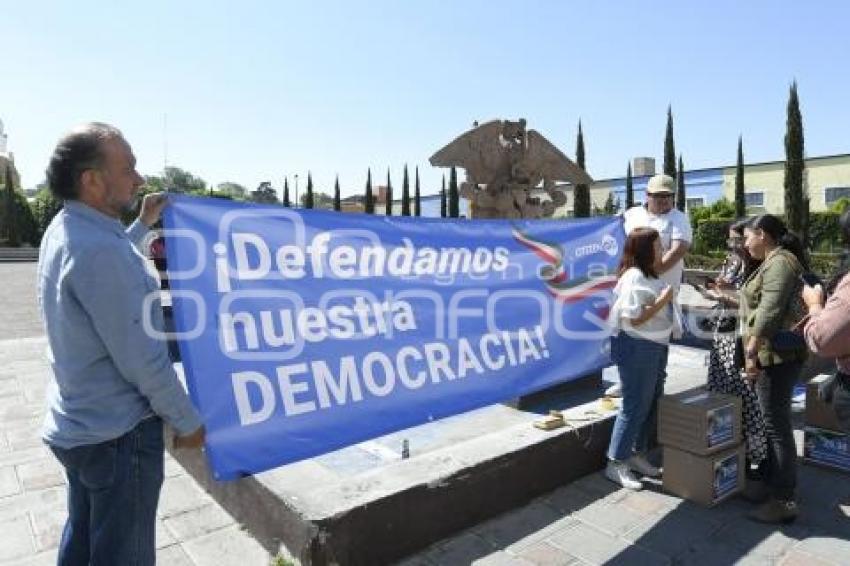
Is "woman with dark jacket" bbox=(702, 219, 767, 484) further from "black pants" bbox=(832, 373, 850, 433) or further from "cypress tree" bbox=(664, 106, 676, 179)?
"cypress tree" bbox=(664, 106, 676, 179)

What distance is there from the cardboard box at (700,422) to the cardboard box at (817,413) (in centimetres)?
87

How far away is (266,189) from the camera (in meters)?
80.1

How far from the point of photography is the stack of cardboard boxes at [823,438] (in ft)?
12.8

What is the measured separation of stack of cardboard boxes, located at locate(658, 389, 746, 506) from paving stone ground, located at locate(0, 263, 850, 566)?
4.0 inches

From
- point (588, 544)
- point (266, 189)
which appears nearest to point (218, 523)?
point (588, 544)

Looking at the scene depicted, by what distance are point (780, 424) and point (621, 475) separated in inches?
37.0

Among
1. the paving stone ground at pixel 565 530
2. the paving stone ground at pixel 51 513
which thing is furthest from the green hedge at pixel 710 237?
the paving stone ground at pixel 51 513

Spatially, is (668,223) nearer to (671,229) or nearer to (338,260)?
(671,229)

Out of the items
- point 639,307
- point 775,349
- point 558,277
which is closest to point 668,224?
point 558,277

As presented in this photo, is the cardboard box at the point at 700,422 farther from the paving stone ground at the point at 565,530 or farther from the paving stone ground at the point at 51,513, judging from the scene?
the paving stone ground at the point at 51,513

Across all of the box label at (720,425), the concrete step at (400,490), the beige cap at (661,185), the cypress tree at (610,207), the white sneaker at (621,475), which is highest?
the cypress tree at (610,207)

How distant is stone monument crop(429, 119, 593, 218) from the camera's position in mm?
6148

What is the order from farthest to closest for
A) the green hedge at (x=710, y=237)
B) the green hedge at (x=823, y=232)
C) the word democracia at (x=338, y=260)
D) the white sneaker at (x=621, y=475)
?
Answer: the green hedge at (x=710, y=237)
the green hedge at (x=823, y=232)
the white sneaker at (x=621, y=475)
the word democracia at (x=338, y=260)

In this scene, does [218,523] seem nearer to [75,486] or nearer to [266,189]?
[75,486]
